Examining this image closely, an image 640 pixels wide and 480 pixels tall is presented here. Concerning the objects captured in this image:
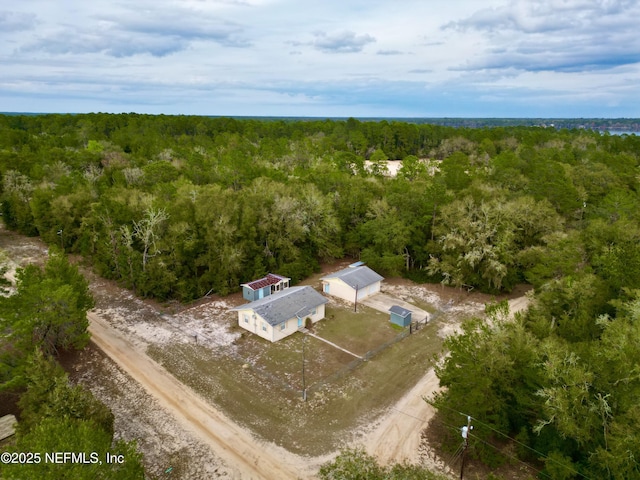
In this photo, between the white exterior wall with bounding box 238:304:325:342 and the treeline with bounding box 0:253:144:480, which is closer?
the treeline with bounding box 0:253:144:480

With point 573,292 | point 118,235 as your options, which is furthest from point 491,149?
point 118,235

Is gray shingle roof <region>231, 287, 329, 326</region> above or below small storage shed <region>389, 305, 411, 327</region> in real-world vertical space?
above

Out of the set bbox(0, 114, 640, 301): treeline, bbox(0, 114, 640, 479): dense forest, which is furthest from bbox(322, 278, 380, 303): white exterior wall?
bbox(0, 114, 640, 301): treeline

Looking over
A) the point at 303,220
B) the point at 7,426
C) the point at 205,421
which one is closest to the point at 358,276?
the point at 303,220

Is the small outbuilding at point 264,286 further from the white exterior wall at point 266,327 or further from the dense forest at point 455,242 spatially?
the white exterior wall at point 266,327

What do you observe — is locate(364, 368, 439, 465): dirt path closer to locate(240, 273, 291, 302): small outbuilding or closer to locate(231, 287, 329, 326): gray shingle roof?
locate(231, 287, 329, 326): gray shingle roof

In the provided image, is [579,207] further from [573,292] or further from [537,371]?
[537,371]
